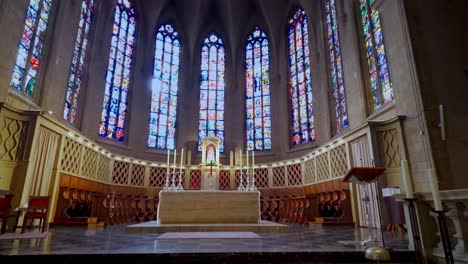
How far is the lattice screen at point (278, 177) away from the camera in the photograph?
13.0 metres

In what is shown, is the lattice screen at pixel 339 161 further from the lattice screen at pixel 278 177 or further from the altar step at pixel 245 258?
the altar step at pixel 245 258

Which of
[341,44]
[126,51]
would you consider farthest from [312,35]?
[126,51]

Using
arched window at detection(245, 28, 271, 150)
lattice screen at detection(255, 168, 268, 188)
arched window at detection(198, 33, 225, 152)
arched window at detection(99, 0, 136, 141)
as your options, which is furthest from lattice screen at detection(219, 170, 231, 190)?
arched window at detection(99, 0, 136, 141)

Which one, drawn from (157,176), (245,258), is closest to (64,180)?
(157,176)

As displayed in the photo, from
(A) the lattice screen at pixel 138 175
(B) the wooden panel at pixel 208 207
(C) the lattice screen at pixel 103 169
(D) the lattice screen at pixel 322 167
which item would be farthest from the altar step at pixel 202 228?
(A) the lattice screen at pixel 138 175

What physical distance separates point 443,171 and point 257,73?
1135 centimetres

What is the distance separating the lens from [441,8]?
720 centimetres

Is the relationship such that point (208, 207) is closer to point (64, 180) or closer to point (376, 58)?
point (64, 180)

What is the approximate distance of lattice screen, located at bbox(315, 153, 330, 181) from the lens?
10286mm

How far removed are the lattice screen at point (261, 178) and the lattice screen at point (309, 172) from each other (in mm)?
2196

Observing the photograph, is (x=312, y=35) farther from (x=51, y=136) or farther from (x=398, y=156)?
(x=51, y=136)

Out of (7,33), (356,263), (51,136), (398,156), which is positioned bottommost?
(356,263)

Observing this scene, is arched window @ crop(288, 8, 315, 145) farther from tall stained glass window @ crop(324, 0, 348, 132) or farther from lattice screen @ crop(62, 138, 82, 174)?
lattice screen @ crop(62, 138, 82, 174)

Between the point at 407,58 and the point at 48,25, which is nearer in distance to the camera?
the point at 407,58
